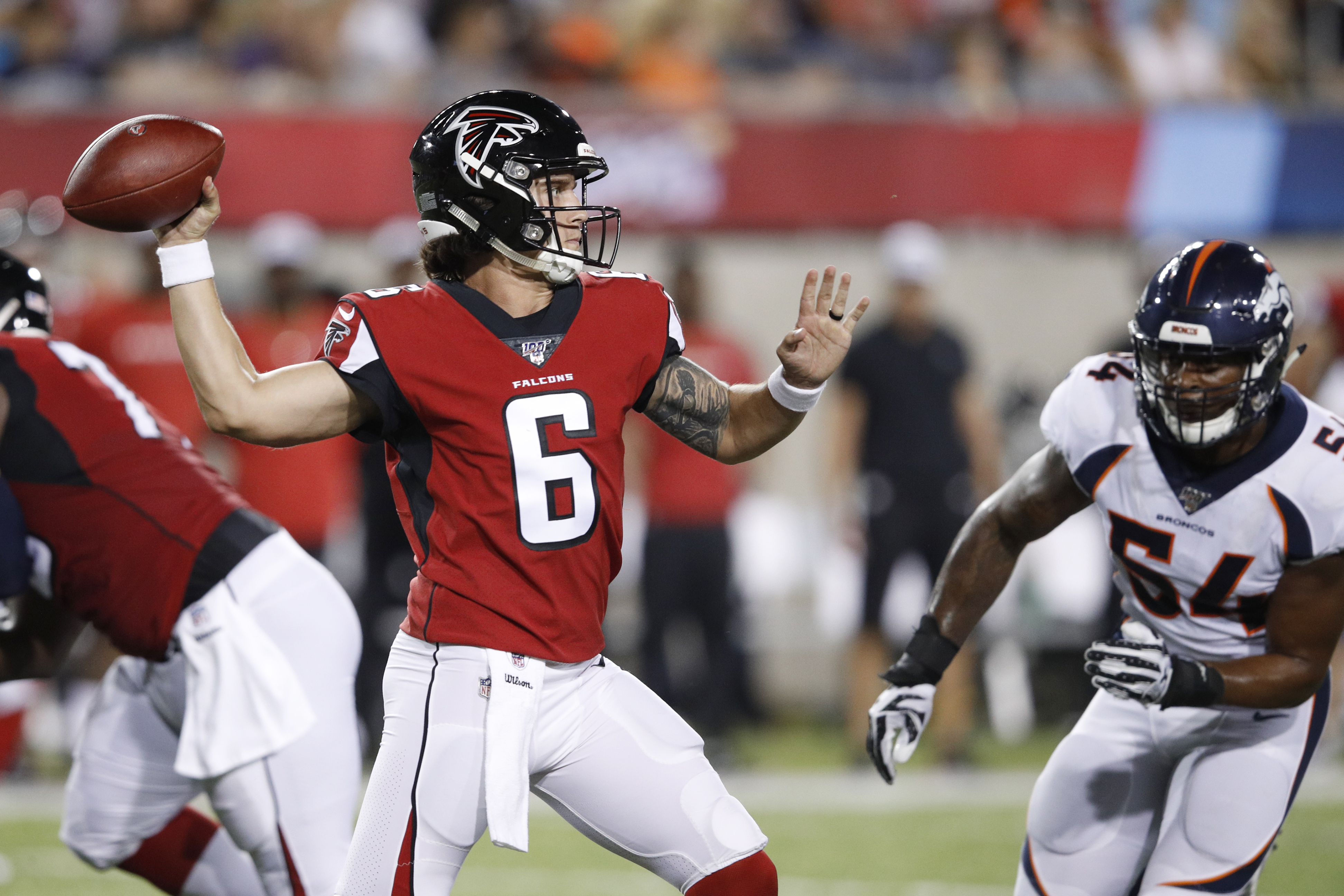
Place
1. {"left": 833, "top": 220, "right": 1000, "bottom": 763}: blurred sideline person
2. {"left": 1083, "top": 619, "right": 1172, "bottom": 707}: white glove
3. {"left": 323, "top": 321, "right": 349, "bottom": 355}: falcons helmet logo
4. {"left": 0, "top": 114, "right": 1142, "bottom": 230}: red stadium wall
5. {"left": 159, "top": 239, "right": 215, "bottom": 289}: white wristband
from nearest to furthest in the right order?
{"left": 159, "top": 239, "right": 215, "bottom": 289}: white wristband
{"left": 323, "top": 321, "right": 349, "bottom": 355}: falcons helmet logo
{"left": 1083, "top": 619, "right": 1172, "bottom": 707}: white glove
{"left": 833, "top": 220, "right": 1000, "bottom": 763}: blurred sideline person
{"left": 0, "top": 114, "right": 1142, "bottom": 230}: red stadium wall

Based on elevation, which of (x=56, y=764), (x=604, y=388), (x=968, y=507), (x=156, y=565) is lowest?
(x=56, y=764)

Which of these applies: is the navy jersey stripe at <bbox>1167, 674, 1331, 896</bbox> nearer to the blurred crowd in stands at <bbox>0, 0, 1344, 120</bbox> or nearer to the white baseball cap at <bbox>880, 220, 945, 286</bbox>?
the white baseball cap at <bbox>880, 220, 945, 286</bbox>

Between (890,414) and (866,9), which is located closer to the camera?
(890,414)

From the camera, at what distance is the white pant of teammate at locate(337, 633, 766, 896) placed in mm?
2666

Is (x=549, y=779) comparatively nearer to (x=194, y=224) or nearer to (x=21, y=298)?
(x=194, y=224)

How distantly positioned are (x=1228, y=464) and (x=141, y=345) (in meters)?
4.67

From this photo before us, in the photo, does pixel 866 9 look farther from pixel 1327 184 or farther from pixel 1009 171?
pixel 1327 184

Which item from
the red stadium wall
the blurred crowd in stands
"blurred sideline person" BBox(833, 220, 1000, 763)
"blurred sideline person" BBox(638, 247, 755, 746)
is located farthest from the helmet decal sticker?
the blurred crowd in stands

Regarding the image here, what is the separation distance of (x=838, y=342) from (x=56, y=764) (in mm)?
5028

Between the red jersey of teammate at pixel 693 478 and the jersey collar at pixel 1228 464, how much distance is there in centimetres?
A: 358

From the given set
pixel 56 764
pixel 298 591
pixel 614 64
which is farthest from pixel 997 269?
pixel 298 591

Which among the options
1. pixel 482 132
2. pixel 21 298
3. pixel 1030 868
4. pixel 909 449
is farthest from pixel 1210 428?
pixel 909 449

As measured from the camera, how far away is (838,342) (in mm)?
2885

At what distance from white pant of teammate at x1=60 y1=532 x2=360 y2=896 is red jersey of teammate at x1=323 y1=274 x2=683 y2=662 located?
58 centimetres
